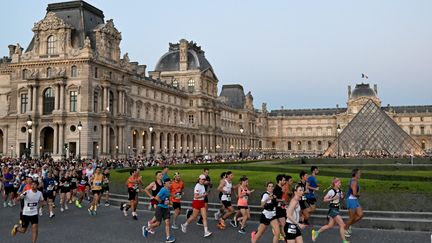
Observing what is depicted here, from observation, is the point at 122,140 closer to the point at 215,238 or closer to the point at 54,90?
the point at 54,90

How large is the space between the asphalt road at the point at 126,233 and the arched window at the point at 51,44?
3883 centimetres

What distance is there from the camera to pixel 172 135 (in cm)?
7212

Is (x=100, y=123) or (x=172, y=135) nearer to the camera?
(x=100, y=123)

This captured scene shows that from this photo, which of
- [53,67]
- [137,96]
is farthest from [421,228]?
[137,96]

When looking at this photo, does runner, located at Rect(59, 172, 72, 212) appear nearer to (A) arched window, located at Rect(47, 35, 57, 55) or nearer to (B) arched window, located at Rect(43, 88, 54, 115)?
(B) arched window, located at Rect(43, 88, 54, 115)

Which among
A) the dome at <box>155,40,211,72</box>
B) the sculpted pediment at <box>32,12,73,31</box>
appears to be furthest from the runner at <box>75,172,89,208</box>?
the dome at <box>155,40,211,72</box>

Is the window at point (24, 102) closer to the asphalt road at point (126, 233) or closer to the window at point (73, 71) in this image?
the window at point (73, 71)

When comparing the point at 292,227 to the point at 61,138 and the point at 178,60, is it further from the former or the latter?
the point at 178,60

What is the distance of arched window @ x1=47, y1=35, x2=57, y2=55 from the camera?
50562mm

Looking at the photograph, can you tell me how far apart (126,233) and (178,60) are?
76.1 m

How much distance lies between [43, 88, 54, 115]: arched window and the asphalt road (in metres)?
37.0

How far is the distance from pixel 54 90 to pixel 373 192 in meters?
43.2

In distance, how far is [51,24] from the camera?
5041 cm

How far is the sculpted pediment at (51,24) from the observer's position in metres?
50.0
